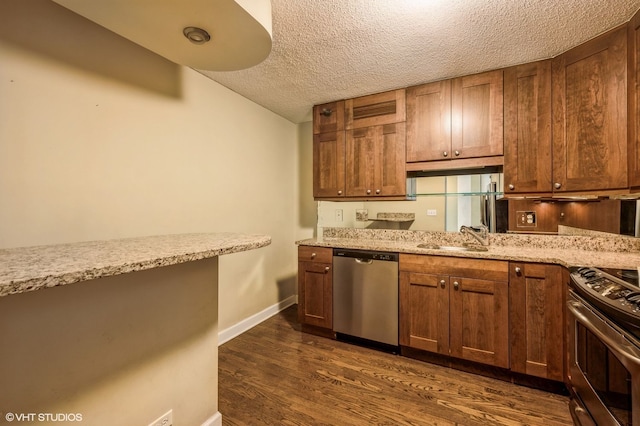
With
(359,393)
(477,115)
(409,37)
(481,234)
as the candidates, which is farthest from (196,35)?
(481,234)

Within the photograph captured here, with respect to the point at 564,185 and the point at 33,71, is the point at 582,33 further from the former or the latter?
the point at 33,71

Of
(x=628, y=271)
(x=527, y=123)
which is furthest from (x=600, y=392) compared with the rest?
(x=527, y=123)

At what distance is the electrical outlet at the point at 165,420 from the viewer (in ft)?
3.95

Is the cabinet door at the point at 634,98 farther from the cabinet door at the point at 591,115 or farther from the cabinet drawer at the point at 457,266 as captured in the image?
the cabinet drawer at the point at 457,266

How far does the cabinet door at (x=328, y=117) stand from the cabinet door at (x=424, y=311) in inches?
65.6

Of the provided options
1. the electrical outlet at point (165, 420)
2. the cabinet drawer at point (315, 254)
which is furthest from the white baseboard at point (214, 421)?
the cabinet drawer at point (315, 254)

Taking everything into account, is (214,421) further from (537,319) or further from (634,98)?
Result: (634,98)

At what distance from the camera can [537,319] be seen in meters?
1.84

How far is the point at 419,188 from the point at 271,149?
1.74 meters

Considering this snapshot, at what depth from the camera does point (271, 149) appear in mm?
3172

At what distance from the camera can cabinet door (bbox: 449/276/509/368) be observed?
1.93 meters

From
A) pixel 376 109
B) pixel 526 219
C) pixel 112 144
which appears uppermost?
pixel 376 109

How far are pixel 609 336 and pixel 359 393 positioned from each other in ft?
4.54

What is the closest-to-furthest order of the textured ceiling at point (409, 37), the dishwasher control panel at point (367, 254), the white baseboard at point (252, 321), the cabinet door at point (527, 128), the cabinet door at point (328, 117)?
the textured ceiling at point (409, 37)
the cabinet door at point (527, 128)
the dishwasher control panel at point (367, 254)
the white baseboard at point (252, 321)
the cabinet door at point (328, 117)
